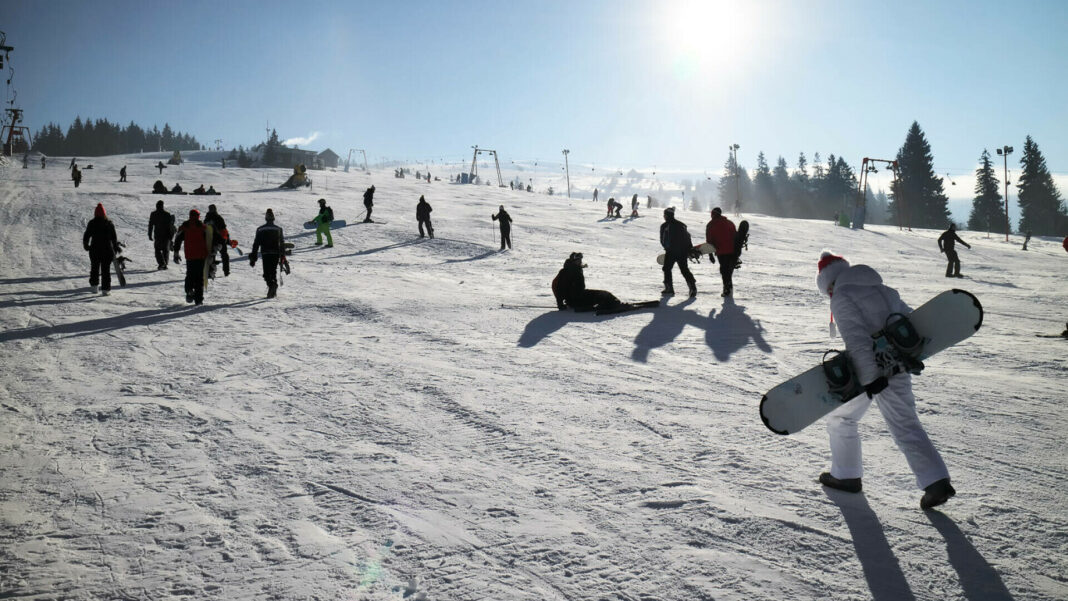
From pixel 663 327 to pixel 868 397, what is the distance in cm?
572

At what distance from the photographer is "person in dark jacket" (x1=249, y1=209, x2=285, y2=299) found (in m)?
11.2

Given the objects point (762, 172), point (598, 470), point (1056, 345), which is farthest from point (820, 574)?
point (762, 172)

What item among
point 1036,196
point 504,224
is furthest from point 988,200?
point 504,224

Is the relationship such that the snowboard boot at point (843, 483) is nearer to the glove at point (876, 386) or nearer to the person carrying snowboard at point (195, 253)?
the glove at point (876, 386)

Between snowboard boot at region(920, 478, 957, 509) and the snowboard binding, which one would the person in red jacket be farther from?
snowboard boot at region(920, 478, 957, 509)

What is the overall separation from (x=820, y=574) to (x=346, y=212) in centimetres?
2772

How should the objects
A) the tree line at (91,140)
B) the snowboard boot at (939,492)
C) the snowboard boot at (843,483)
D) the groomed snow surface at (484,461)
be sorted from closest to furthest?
1. the groomed snow surface at (484,461)
2. the snowboard boot at (939,492)
3. the snowboard boot at (843,483)
4. the tree line at (91,140)

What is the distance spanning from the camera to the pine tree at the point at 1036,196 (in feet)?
234

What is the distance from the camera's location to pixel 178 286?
41.3ft

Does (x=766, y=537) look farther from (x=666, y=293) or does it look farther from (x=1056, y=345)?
(x=666, y=293)

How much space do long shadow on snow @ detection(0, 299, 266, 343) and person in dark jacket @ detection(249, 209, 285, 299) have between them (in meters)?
0.91

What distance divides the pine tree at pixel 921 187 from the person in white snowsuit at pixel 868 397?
267 ft

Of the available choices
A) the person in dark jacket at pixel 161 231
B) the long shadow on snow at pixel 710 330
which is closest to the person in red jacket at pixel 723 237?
the long shadow on snow at pixel 710 330

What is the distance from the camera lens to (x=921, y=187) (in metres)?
74.4
